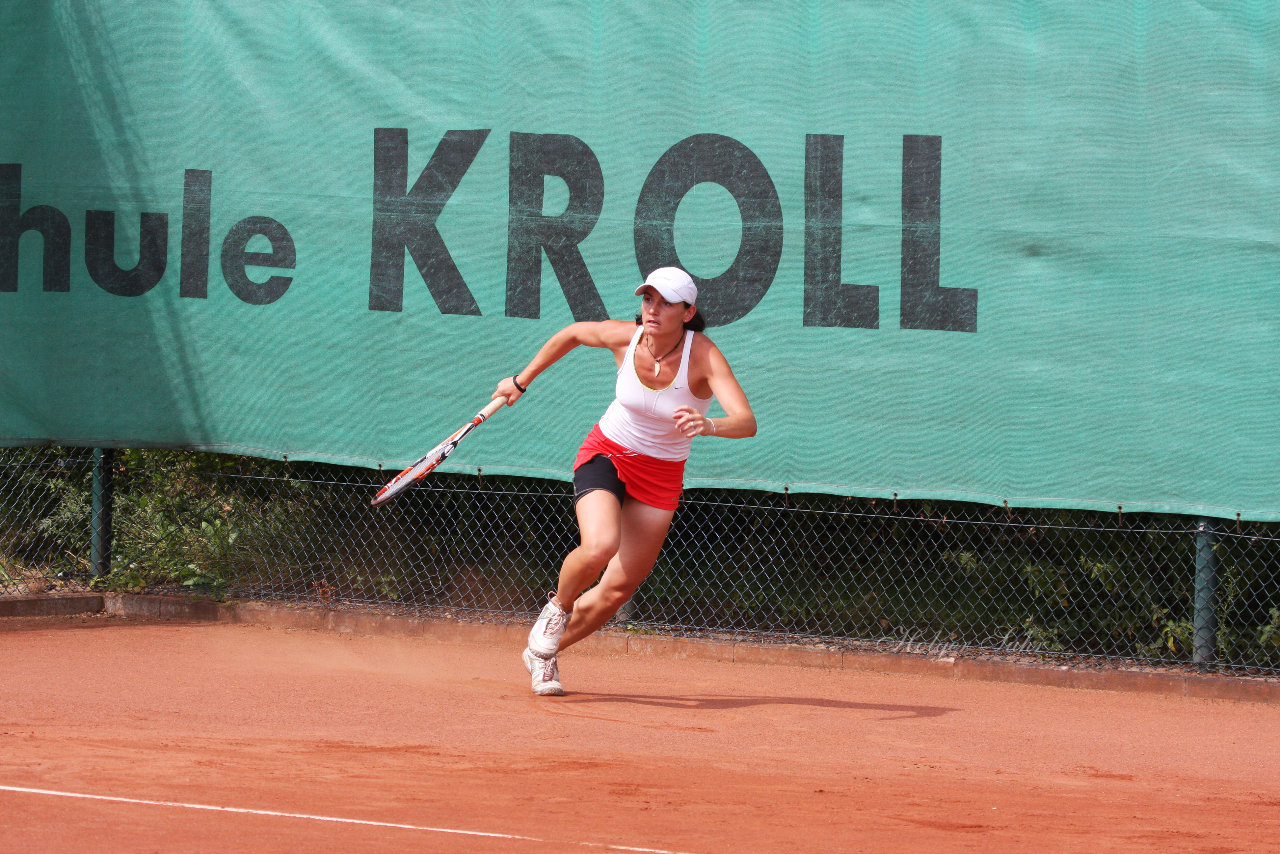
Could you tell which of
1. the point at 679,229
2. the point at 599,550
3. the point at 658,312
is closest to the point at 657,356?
the point at 658,312

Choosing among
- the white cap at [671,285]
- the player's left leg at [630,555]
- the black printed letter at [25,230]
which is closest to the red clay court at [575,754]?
the player's left leg at [630,555]

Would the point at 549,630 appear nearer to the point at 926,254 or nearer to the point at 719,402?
the point at 719,402

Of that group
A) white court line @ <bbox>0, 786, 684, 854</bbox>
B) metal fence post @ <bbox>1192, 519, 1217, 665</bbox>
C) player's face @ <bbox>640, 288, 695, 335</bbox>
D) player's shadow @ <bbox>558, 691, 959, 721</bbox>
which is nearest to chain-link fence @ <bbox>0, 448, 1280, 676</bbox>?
metal fence post @ <bbox>1192, 519, 1217, 665</bbox>

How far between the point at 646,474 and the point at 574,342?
631 millimetres

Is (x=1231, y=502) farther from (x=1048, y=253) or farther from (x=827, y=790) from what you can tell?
(x=827, y=790)

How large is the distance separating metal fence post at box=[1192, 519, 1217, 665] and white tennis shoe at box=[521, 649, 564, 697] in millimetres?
2925

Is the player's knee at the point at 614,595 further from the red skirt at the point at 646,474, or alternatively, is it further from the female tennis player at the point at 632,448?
the red skirt at the point at 646,474

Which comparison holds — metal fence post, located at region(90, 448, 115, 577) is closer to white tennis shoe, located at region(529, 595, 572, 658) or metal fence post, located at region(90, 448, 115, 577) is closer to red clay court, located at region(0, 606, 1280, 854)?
red clay court, located at region(0, 606, 1280, 854)

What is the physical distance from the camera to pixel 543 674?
545 cm

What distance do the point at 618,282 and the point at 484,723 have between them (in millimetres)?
2452

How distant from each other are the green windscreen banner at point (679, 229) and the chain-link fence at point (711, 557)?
34 centimetres

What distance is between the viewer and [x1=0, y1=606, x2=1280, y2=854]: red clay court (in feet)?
11.9

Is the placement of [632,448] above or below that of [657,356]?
below

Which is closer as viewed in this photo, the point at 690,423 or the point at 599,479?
the point at 690,423
